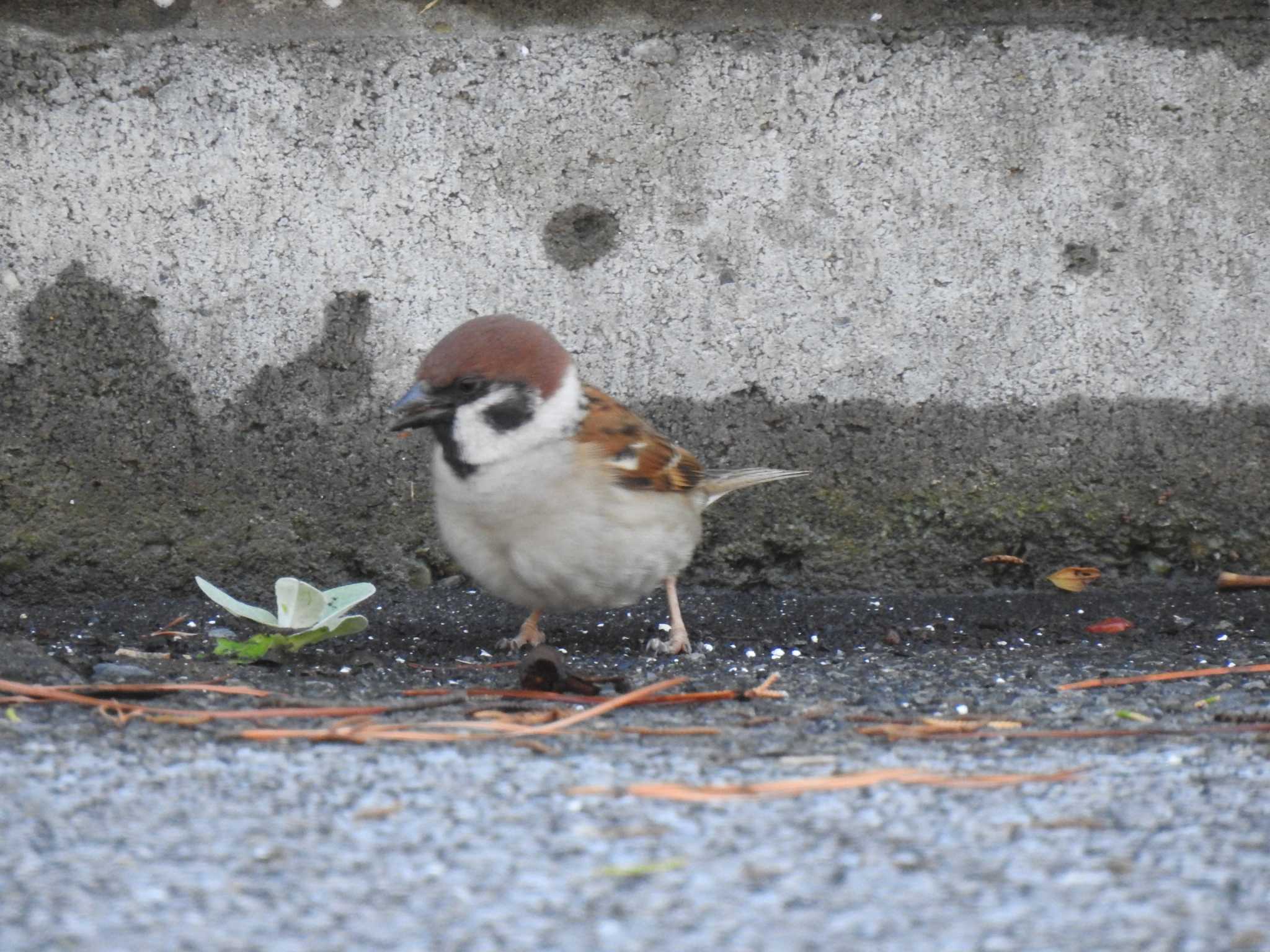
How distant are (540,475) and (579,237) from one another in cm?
73

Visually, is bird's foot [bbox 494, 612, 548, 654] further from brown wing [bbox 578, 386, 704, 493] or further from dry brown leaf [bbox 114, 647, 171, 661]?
dry brown leaf [bbox 114, 647, 171, 661]

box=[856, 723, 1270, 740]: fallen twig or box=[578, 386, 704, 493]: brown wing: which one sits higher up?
box=[578, 386, 704, 493]: brown wing

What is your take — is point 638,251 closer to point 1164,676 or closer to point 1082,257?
point 1082,257

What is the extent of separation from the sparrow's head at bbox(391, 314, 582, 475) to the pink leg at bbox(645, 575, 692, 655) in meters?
0.55

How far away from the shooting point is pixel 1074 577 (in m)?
3.97

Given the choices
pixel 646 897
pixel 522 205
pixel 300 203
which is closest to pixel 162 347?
pixel 300 203

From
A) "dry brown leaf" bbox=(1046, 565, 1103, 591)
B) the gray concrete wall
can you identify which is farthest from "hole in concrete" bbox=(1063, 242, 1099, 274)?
"dry brown leaf" bbox=(1046, 565, 1103, 591)

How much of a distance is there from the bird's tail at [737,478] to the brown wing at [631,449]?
0.08m

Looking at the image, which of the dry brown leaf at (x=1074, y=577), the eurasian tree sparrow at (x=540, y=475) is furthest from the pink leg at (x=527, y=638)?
the dry brown leaf at (x=1074, y=577)

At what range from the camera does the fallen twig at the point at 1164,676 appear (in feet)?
10.3

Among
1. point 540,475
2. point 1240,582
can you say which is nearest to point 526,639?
point 540,475

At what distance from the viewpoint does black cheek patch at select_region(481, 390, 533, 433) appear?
339cm

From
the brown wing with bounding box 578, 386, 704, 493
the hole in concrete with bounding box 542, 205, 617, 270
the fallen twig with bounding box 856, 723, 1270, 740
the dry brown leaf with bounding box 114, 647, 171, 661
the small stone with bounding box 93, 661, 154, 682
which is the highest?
the hole in concrete with bounding box 542, 205, 617, 270

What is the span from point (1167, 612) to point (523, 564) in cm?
172
